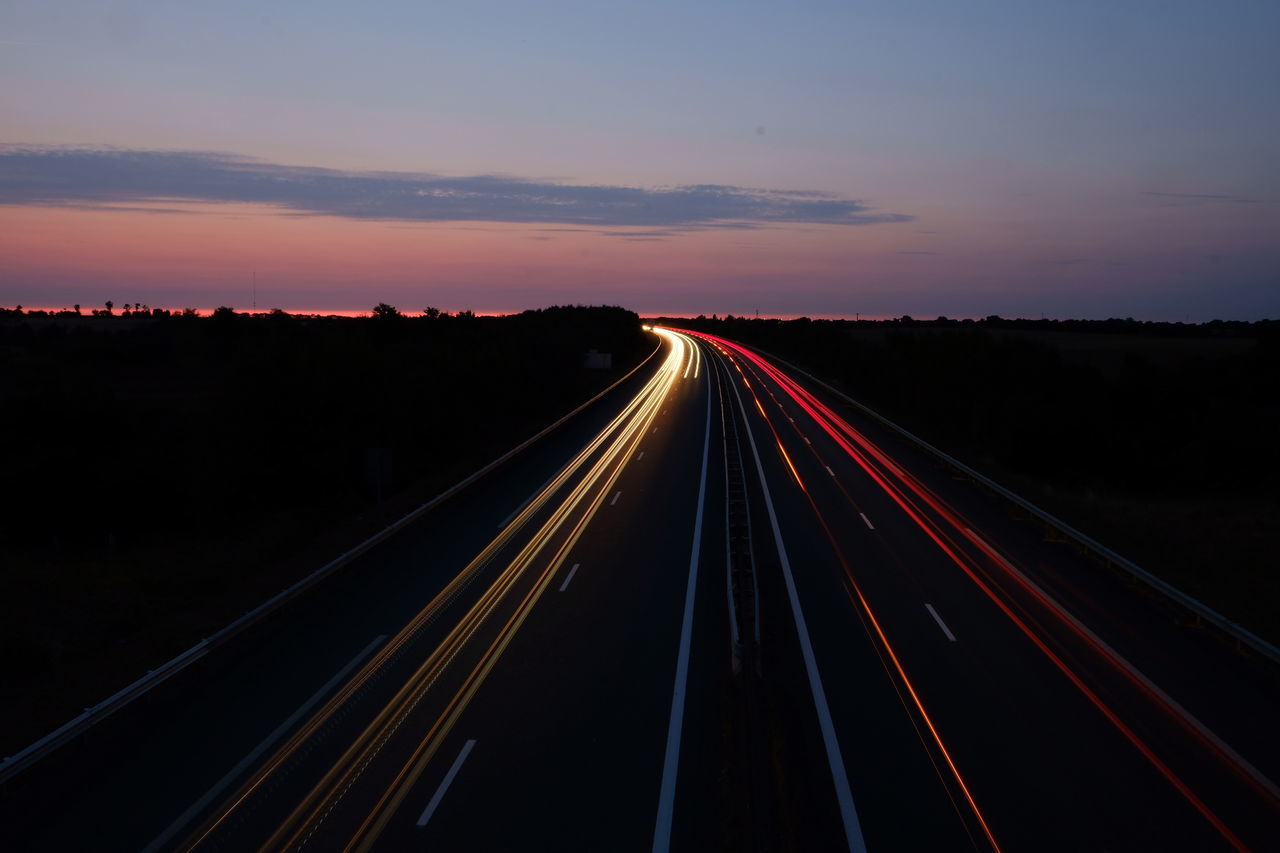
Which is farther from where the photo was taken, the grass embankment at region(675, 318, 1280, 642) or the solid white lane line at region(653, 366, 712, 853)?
the grass embankment at region(675, 318, 1280, 642)

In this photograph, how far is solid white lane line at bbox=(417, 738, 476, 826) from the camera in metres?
9.34

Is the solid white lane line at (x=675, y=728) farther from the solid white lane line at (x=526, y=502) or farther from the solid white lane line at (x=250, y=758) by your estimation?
the solid white lane line at (x=526, y=502)

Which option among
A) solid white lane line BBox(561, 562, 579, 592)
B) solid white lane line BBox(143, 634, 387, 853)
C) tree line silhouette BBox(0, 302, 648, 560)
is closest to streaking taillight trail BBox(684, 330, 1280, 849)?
solid white lane line BBox(561, 562, 579, 592)

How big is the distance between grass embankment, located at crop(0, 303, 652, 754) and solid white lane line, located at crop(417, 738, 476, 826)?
Result: 4988 millimetres

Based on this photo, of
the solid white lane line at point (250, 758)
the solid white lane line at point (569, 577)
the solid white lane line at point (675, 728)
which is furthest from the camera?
the solid white lane line at point (569, 577)

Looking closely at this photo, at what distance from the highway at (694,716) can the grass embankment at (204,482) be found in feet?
6.14

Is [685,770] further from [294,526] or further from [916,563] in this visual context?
[294,526]

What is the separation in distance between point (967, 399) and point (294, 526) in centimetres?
5037

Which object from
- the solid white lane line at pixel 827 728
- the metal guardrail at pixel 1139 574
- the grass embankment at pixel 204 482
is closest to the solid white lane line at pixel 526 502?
the grass embankment at pixel 204 482

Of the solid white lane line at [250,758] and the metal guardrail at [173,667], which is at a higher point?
the metal guardrail at [173,667]

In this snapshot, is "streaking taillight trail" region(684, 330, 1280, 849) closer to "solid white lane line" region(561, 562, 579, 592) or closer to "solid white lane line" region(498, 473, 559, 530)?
"solid white lane line" region(561, 562, 579, 592)

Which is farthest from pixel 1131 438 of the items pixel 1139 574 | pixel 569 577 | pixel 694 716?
pixel 694 716

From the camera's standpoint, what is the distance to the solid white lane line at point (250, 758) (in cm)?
895

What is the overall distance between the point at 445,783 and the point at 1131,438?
5258 cm
